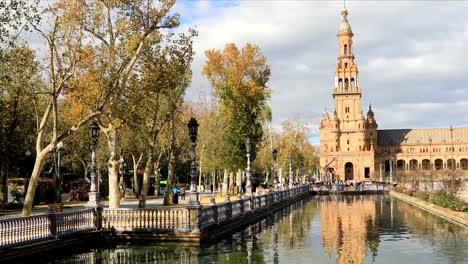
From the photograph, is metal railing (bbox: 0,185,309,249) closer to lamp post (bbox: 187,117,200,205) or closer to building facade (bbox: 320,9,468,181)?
lamp post (bbox: 187,117,200,205)

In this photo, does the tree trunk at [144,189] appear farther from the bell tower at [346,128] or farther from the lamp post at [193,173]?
the bell tower at [346,128]

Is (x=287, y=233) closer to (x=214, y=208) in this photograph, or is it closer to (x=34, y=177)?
(x=214, y=208)

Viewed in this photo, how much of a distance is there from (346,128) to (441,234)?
14550 cm

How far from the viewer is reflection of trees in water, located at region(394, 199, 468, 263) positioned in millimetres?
22359

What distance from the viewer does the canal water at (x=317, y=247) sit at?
21.2m

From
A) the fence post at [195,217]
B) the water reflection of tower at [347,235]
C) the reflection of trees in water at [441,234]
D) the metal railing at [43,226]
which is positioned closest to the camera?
the metal railing at [43,226]

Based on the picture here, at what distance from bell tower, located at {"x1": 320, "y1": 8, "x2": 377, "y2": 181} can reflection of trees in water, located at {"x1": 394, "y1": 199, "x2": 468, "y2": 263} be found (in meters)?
131

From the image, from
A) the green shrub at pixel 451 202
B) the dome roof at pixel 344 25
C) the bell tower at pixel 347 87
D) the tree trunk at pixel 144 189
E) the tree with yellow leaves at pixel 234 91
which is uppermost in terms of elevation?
the dome roof at pixel 344 25

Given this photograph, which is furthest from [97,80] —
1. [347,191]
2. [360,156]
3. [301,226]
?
[360,156]

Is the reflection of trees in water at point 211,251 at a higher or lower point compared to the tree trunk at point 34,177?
→ lower

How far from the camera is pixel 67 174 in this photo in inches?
3236

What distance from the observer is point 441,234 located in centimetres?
2847

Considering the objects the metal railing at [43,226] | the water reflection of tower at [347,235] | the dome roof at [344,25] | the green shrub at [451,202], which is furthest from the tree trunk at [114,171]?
the dome roof at [344,25]

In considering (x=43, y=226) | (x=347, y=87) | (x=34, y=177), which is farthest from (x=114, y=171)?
(x=347, y=87)
